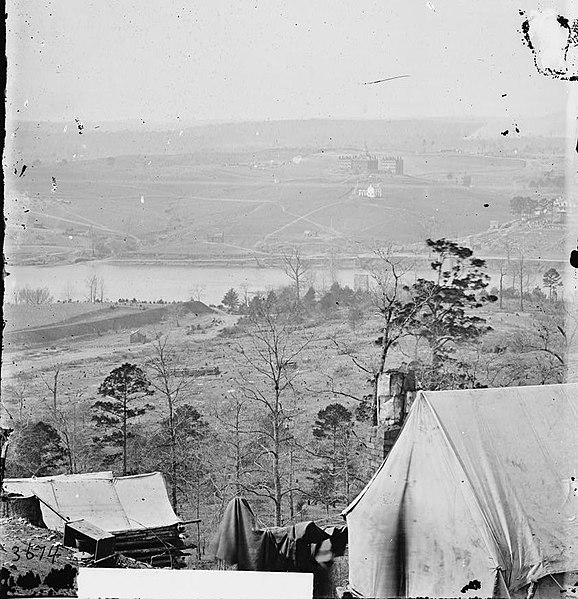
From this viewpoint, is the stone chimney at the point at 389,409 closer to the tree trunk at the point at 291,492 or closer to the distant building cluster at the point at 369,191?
the tree trunk at the point at 291,492

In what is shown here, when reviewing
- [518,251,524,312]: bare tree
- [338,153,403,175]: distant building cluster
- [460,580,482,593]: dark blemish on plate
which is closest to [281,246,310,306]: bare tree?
[338,153,403,175]: distant building cluster

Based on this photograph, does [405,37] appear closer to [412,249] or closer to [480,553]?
[412,249]

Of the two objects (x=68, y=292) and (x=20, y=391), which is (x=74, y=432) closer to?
(x=20, y=391)

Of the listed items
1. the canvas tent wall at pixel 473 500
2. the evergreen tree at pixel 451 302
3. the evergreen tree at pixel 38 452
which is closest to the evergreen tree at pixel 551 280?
the evergreen tree at pixel 451 302

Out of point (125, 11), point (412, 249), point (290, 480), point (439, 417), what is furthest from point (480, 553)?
point (125, 11)

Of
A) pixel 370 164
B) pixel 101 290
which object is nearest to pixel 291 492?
pixel 101 290

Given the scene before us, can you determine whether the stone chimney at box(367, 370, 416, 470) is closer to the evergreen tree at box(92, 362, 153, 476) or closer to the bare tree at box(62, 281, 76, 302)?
the evergreen tree at box(92, 362, 153, 476)
